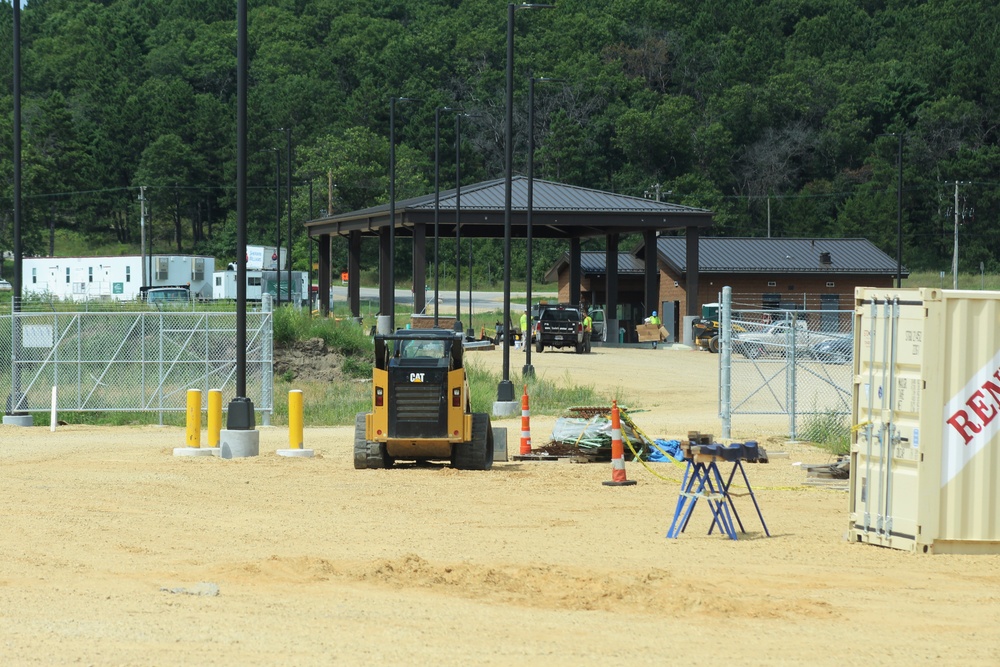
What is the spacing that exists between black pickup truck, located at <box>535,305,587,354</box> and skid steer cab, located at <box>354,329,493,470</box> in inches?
1231

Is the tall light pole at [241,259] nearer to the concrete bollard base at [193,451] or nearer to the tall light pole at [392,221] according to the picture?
the concrete bollard base at [193,451]

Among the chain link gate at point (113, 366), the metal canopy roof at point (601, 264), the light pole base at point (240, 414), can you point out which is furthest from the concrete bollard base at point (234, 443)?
the metal canopy roof at point (601, 264)

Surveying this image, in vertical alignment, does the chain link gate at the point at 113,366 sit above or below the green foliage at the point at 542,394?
above

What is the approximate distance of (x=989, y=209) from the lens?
105000 millimetres

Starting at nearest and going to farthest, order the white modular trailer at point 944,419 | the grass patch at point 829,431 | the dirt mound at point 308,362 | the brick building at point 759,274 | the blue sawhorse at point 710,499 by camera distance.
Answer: the white modular trailer at point 944,419 → the blue sawhorse at point 710,499 → the grass patch at point 829,431 → the dirt mound at point 308,362 → the brick building at point 759,274

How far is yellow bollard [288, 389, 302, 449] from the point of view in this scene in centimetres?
2045

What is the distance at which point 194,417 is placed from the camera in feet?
68.1

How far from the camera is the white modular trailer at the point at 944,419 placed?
38.8 ft

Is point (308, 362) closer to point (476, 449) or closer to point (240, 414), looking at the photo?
point (240, 414)

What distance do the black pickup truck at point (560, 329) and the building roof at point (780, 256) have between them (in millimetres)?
17036

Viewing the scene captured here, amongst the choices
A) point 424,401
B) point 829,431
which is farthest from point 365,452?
point 829,431

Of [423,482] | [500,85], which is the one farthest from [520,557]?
[500,85]

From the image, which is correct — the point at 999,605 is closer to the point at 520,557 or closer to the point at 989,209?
the point at 520,557

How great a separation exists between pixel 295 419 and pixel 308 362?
58.4 feet
